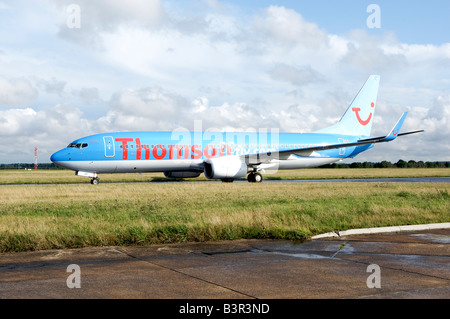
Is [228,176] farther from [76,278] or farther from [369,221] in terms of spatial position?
[76,278]

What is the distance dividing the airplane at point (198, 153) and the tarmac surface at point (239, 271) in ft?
73.3

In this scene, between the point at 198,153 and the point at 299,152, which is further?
the point at 299,152

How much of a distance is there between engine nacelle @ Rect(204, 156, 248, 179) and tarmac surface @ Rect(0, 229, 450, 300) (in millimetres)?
21320

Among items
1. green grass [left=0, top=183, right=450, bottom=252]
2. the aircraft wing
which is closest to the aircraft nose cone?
the aircraft wing

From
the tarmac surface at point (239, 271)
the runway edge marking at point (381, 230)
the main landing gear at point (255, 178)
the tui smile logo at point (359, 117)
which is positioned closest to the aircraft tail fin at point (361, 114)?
the tui smile logo at point (359, 117)

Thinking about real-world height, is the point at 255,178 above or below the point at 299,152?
below

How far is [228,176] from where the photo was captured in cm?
3183

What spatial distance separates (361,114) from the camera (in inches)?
1684

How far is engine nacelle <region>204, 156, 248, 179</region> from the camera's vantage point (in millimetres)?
31484

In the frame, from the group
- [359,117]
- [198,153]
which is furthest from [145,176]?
[359,117]

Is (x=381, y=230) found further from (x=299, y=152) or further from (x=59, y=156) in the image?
(x=59, y=156)

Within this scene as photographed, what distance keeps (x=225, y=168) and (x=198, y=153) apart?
292cm
